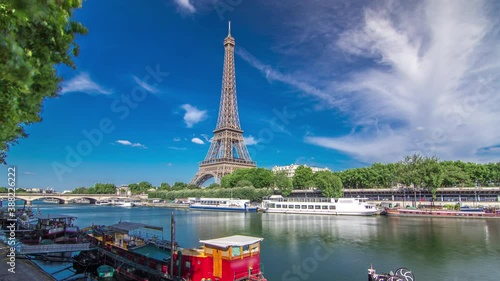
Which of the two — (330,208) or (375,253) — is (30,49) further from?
(330,208)

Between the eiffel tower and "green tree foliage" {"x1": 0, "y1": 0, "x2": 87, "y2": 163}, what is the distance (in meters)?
118

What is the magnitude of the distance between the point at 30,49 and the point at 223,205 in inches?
3539

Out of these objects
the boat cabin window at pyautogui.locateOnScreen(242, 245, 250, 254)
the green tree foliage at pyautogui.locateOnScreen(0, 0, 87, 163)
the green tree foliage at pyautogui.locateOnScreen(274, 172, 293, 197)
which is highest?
the green tree foliage at pyautogui.locateOnScreen(0, 0, 87, 163)

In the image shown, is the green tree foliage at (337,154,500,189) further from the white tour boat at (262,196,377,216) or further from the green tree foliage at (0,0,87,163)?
the green tree foliage at (0,0,87,163)

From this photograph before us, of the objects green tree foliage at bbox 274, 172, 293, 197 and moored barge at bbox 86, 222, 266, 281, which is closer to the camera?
moored barge at bbox 86, 222, 266, 281

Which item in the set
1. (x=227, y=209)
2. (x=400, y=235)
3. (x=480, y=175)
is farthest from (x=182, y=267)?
(x=480, y=175)

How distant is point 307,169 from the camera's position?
11275 cm

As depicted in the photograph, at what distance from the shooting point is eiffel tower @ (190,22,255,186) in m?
128

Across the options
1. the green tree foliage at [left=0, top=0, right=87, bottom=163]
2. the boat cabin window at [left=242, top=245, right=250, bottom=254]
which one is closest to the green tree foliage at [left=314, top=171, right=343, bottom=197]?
the boat cabin window at [left=242, top=245, right=250, bottom=254]

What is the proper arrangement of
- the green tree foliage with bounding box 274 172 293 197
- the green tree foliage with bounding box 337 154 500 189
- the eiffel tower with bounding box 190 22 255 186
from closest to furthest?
1. the green tree foliage with bounding box 337 154 500 189
2. the green tree foliage with bounding box 274 172 293 197
3. the eiffel tower with bounding box 190 22 255 186

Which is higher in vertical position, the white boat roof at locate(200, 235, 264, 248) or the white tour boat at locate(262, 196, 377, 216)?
the white boat roof at locate(200, 235, 264, 248)

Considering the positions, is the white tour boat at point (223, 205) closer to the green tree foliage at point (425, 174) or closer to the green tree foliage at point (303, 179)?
the green tree foliage at point (303, 179)

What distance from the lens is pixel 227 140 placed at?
129250mm

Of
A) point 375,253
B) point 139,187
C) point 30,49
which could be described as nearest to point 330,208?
point 375,253
